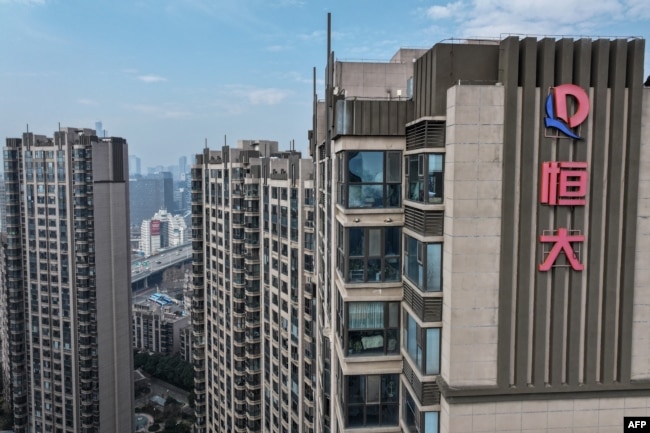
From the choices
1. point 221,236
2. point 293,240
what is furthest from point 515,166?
point 221,236

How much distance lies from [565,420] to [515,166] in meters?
6.87

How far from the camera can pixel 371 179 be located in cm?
1380

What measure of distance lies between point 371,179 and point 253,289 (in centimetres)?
3725

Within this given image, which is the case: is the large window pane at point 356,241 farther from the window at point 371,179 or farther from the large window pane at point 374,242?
the window at point 371,179

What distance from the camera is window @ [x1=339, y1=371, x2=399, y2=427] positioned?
14.3 m

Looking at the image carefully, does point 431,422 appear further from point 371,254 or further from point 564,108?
point 564,108

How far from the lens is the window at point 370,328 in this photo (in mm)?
14148

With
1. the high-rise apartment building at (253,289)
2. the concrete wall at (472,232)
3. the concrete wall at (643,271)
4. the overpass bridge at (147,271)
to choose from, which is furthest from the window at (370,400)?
the overpass bridge at (147,271)

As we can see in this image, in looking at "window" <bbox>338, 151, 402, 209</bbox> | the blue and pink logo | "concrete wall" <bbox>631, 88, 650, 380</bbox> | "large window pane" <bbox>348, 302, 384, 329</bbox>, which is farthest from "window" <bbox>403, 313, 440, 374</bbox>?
the blue and pink logo

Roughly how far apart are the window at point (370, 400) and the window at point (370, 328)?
2.82ft

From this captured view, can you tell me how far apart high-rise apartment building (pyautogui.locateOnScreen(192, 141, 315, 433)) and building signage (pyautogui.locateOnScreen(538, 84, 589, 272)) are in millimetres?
26511

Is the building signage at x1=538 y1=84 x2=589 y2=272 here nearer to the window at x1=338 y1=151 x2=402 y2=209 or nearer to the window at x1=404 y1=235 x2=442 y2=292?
the window at x1=404 y1=235 x2=442 y2=292

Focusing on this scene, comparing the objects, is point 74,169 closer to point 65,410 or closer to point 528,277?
point 65,410

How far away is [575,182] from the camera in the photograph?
11.5 m
